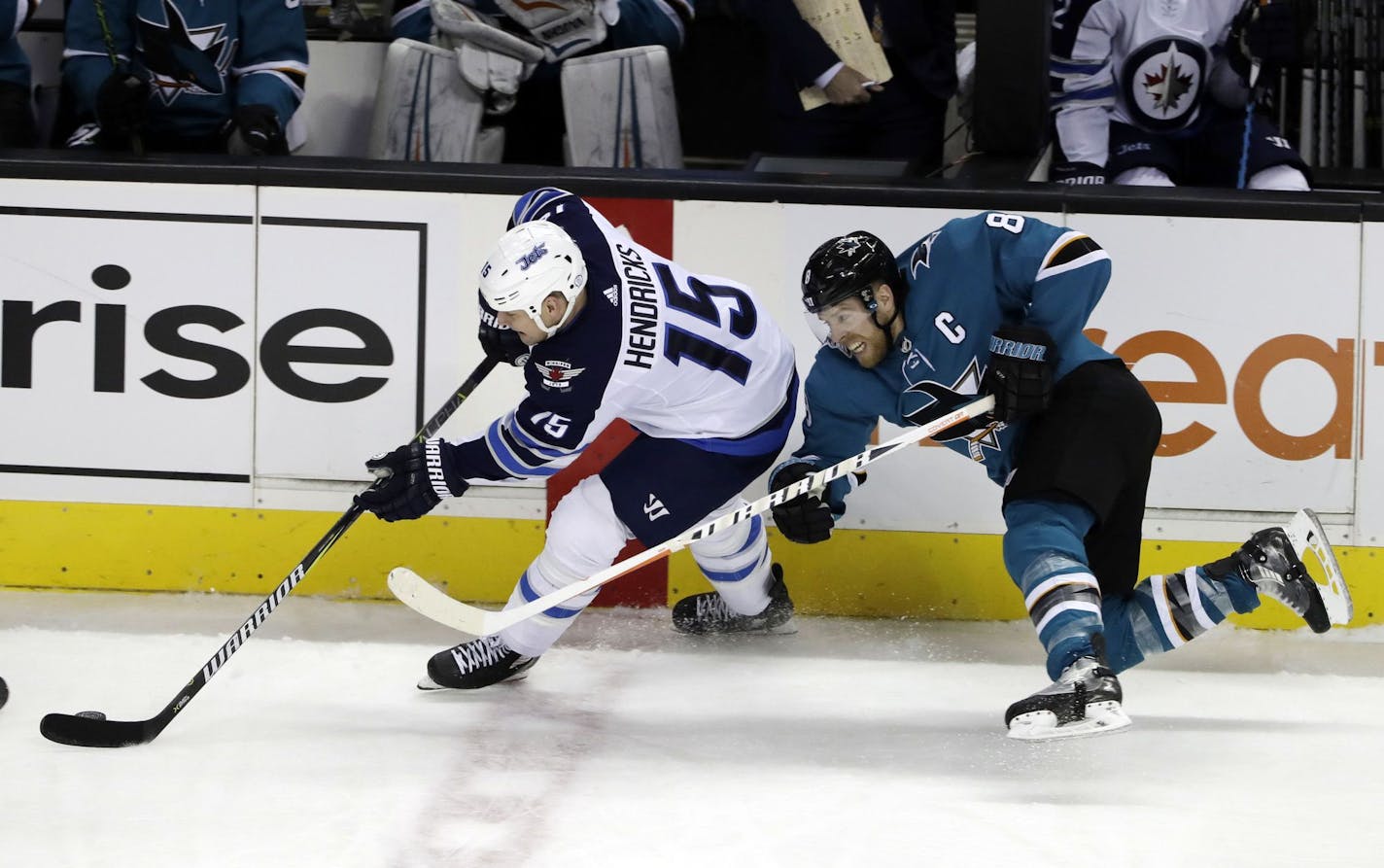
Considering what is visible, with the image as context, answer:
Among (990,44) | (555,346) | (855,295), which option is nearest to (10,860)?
(555,346)

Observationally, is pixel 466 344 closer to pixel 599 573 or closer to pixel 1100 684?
pixel 599 573

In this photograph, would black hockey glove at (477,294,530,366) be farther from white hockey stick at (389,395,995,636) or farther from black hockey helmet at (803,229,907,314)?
black hockey helmet at (803,229,907,314)

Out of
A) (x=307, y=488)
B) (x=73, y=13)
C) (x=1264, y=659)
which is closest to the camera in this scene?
(x=1264, y=659)

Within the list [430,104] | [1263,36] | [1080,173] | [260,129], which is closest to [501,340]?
[260,129]

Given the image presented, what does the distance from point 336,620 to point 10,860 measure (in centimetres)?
120

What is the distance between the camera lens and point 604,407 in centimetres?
272

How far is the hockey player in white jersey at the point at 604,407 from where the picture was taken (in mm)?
2656

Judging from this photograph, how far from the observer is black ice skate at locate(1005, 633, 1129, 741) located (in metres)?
2.41

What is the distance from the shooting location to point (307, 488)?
3.44 m

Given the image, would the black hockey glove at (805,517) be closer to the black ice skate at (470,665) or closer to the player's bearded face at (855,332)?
the player's bearded face at (855,332)

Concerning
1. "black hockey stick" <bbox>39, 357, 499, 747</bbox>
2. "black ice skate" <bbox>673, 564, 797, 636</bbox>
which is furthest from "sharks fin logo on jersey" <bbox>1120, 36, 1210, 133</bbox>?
"black hockey stick" <bbox>39, 357, 499, 747</bbox>

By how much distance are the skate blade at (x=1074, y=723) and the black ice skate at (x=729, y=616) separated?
36.3 inches

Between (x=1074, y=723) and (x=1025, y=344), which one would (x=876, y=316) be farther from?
(x=1074, y=723)

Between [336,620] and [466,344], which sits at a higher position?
[466,344]
